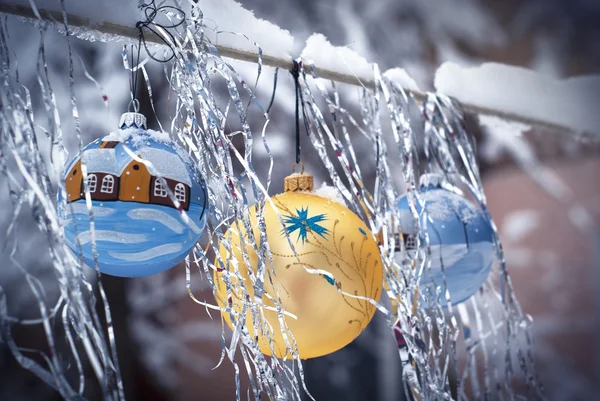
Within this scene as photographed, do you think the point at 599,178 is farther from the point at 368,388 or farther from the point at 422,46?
the point at 368,388

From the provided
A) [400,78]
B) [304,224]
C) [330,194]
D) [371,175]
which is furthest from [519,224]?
[304,224]

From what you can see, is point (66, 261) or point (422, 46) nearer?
point (66, 261)

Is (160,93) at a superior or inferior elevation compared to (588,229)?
superior

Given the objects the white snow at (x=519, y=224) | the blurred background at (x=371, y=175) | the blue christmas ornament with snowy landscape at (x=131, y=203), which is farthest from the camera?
the white snow at (x=519, y=224)

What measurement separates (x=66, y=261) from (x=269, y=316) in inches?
11.2

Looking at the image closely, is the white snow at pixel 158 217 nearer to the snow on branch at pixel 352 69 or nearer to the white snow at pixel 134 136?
the white snow at pixel 134 136

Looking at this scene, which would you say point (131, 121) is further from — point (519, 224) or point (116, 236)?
point (519, 224)

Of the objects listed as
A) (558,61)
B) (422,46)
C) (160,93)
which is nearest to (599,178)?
(558,61)

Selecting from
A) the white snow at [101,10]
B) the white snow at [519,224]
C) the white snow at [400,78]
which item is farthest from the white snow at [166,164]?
the white snow at [519,224]

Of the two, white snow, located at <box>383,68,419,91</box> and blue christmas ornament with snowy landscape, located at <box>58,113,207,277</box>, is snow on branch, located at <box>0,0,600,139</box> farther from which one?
blue christmas ornament with snowy landscape, located at <box>58,113,207,277</box>

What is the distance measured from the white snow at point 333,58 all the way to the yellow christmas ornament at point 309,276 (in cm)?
31

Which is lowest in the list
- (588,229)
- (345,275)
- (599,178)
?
A: (345,275)

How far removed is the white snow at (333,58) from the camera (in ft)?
3.84

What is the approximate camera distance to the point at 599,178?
7.20ft
